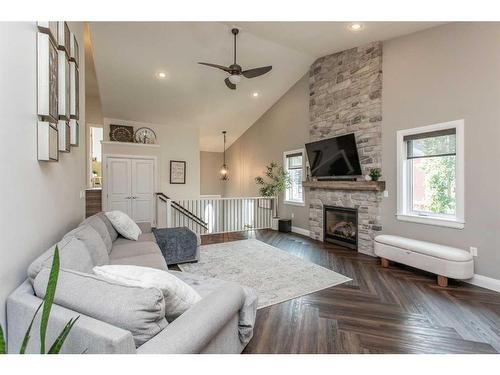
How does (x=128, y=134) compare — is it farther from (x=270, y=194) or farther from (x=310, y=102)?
(x=310, y=102)

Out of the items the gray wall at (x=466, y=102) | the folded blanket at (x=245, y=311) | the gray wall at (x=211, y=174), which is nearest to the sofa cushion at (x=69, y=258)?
the folded blanket at (x=245, y=311)

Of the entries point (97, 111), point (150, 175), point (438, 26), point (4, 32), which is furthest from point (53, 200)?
point (97, 111)

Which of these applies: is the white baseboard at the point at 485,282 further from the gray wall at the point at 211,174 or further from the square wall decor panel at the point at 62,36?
the gray wall at the point at 211,174

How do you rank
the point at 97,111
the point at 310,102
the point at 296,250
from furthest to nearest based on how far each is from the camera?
1. the point at 97,111
2. the point at 310,102
3. the point at 296,250

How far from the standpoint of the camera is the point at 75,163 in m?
3.41

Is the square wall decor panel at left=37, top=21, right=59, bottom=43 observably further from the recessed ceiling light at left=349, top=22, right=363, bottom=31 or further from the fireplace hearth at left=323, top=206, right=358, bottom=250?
the fireplace hearth at left=323, top=206, right=358, bottom=250

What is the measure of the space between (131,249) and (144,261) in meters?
0.57

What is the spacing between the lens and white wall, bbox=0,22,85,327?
1407mm

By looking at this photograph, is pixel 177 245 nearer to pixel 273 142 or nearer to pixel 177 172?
pixel 177 172

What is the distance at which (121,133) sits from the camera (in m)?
6.86

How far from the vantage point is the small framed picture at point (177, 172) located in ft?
24.7

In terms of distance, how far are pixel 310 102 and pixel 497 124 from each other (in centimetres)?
350

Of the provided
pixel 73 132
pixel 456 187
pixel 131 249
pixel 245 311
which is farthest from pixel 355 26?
pixel 131 249

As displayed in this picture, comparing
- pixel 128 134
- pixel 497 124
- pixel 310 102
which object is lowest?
pixel 497 124
